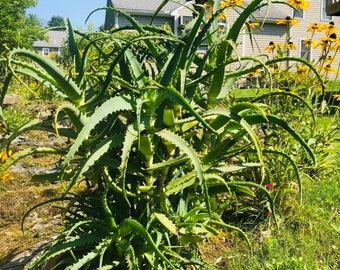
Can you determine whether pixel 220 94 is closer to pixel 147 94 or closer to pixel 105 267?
pixel 147 94

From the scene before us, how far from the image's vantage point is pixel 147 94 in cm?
160

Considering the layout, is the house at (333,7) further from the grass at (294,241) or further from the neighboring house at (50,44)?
the neighboring house at (50,44)

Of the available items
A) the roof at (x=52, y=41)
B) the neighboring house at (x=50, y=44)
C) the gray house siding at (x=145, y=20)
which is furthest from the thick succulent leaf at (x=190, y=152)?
the roof at (x=52, y=41)

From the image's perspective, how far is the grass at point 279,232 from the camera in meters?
2.48

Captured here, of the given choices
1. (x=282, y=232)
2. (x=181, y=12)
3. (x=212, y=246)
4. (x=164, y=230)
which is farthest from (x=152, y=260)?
(x=181, y=12)

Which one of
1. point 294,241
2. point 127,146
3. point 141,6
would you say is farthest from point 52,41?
point 127,146

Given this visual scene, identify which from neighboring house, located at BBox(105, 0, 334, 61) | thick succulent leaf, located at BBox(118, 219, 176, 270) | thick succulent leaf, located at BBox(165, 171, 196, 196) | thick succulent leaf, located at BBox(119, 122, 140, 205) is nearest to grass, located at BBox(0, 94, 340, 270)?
thick succulent leaf, located at BBox(165, 171, 196, 196)

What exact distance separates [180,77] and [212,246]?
56.8 inches

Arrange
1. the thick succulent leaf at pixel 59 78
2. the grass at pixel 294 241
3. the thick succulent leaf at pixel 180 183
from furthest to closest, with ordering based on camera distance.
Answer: the grass at pixel 294 241, the thick succulent leaf at pixel 180 183, the thick succulent leaf at pixel 59 78

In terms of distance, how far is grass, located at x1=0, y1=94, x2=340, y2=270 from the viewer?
8.15 ft

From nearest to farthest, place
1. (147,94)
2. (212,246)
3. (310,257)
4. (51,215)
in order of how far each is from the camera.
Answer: (147,94) → (310,257) → (212,246) → (51,215)

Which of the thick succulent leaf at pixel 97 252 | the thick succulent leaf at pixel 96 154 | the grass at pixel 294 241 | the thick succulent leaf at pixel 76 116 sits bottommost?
the grass at pixel 294 241

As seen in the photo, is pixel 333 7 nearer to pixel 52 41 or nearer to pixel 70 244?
pixel 70 244

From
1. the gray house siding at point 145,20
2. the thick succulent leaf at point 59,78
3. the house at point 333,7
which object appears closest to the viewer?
the thick succulent leaf at point 59,78
